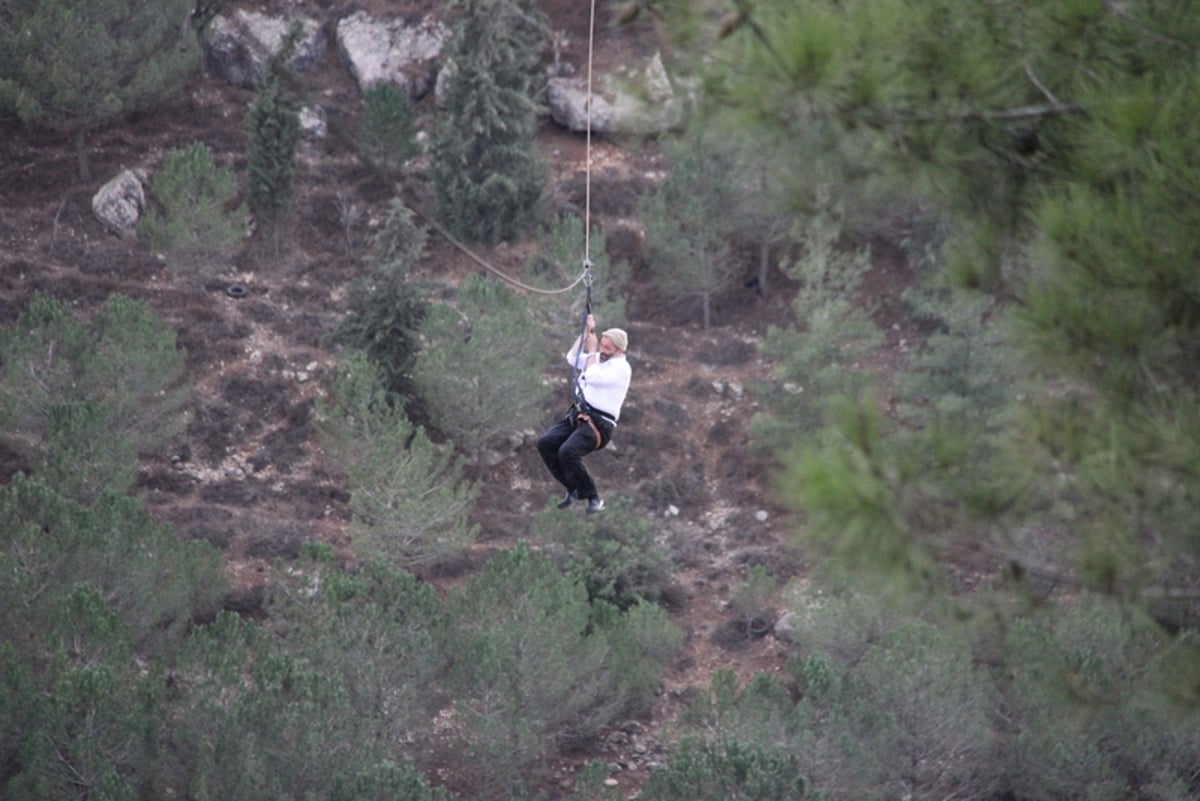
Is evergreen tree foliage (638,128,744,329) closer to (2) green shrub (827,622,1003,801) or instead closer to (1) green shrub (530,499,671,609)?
(1) green shrub (530,499,671,609)

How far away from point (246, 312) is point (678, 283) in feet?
21.9

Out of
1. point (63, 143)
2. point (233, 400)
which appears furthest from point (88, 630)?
point (63, 143)

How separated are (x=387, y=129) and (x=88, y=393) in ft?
28.1

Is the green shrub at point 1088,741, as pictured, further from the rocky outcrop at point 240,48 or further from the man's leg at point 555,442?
the rocky outcrop at point 240,48

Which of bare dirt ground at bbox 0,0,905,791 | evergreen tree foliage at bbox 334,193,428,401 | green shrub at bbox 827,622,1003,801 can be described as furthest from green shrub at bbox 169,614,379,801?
evergreen tree foliage at bbox 334,193,428,401

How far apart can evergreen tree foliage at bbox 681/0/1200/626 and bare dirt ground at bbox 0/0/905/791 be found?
37.2 feet

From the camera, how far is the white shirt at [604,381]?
451 inches

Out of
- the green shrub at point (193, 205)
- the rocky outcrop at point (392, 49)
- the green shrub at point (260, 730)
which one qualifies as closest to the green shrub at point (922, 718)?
the green shrub at point (260, 730)

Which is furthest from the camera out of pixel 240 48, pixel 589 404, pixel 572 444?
pixel 240 48

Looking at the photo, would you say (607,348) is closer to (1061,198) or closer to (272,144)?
(1061,198)

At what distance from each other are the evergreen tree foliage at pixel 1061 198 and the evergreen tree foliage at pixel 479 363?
44.1 ft

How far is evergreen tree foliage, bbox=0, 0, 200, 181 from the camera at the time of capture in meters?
22.4

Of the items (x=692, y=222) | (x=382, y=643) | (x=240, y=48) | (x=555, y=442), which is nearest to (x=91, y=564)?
(x=382, y=643)

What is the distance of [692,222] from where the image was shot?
24.5 meters
